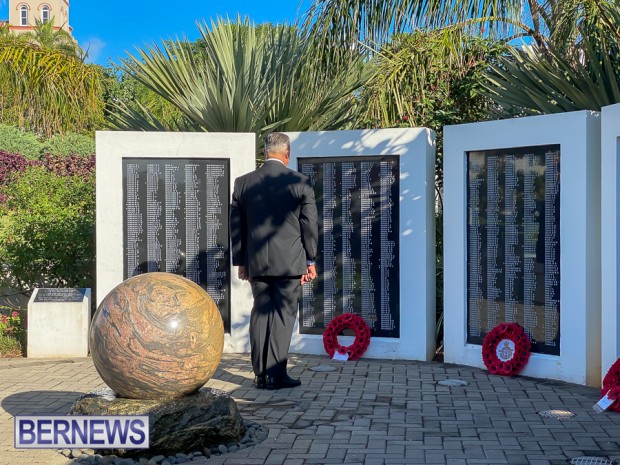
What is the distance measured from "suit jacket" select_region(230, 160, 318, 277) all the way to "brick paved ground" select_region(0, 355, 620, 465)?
1.04 meters

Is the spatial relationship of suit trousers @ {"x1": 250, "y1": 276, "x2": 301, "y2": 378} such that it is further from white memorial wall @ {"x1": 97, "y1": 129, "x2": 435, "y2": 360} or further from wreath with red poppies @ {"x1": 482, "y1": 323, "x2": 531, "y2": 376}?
wreath with red poppies @ {"x1": 482, "y1": 323, "x2": 531, "y2": 376}

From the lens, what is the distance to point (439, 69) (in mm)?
10844

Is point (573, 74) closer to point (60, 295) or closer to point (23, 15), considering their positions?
point (60, 295)

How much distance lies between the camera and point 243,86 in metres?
10.9

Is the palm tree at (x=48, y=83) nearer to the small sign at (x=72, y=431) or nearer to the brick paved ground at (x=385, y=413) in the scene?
the brick paved ground at (x=385, y=413)

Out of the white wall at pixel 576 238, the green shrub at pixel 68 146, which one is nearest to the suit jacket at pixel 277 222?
the white wall at pixel 576 238

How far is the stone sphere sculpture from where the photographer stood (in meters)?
5.34

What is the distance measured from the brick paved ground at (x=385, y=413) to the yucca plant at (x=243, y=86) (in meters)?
3.32

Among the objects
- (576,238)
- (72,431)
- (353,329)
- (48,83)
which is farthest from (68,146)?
(72,431)

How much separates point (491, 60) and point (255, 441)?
6793 millimetres

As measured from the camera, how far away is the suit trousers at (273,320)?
7277 millimetres

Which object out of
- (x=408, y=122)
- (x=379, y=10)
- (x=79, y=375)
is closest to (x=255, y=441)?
(x=79, y=375)

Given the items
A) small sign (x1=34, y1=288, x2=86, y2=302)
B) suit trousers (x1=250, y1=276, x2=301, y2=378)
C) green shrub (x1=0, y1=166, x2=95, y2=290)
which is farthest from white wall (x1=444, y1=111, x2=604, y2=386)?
green shrub (x1=0, y1=166, x2=95, y2=290)

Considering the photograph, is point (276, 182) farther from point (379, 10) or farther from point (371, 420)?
point (379, 10)
